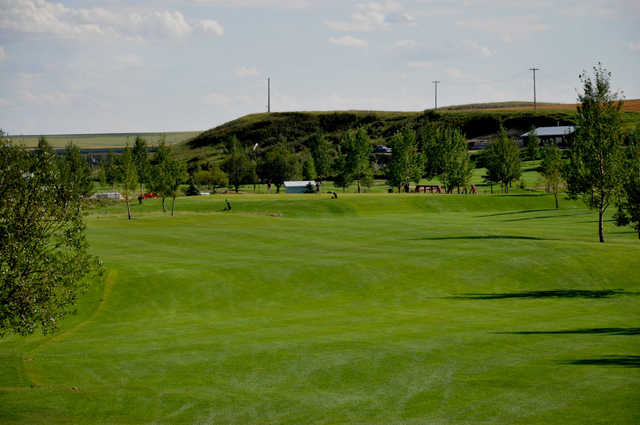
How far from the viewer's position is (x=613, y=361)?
21.2 meters

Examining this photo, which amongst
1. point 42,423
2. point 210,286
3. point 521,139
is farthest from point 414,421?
point 521,139

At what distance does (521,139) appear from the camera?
197m

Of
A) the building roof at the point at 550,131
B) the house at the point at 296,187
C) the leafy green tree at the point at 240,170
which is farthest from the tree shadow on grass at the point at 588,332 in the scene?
the building roof at the point at 550,131

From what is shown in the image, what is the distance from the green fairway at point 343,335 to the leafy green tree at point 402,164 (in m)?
61.9

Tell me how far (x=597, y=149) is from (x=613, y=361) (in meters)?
34.3

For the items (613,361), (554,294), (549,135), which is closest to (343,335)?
(613,361)

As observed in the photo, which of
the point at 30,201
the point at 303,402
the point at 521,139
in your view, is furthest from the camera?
the point at 521,139

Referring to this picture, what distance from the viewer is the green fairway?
17609 millimetres

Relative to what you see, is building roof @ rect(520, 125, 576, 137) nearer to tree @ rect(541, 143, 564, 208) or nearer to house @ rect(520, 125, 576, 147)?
house @ rect(520, 125, 576, 147)

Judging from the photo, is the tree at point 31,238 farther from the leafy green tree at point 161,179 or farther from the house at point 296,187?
the house at point 296,187

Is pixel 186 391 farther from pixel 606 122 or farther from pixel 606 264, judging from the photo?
pixel 606 122

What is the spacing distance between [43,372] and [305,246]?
31965 mm

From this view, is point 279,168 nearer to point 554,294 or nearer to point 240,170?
point 240,170

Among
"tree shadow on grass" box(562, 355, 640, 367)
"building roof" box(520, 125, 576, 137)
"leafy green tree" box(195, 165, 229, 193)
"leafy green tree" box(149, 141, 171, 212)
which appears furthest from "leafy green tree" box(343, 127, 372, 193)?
"tree shadow on grass" box(562, 355, 640, 367)
